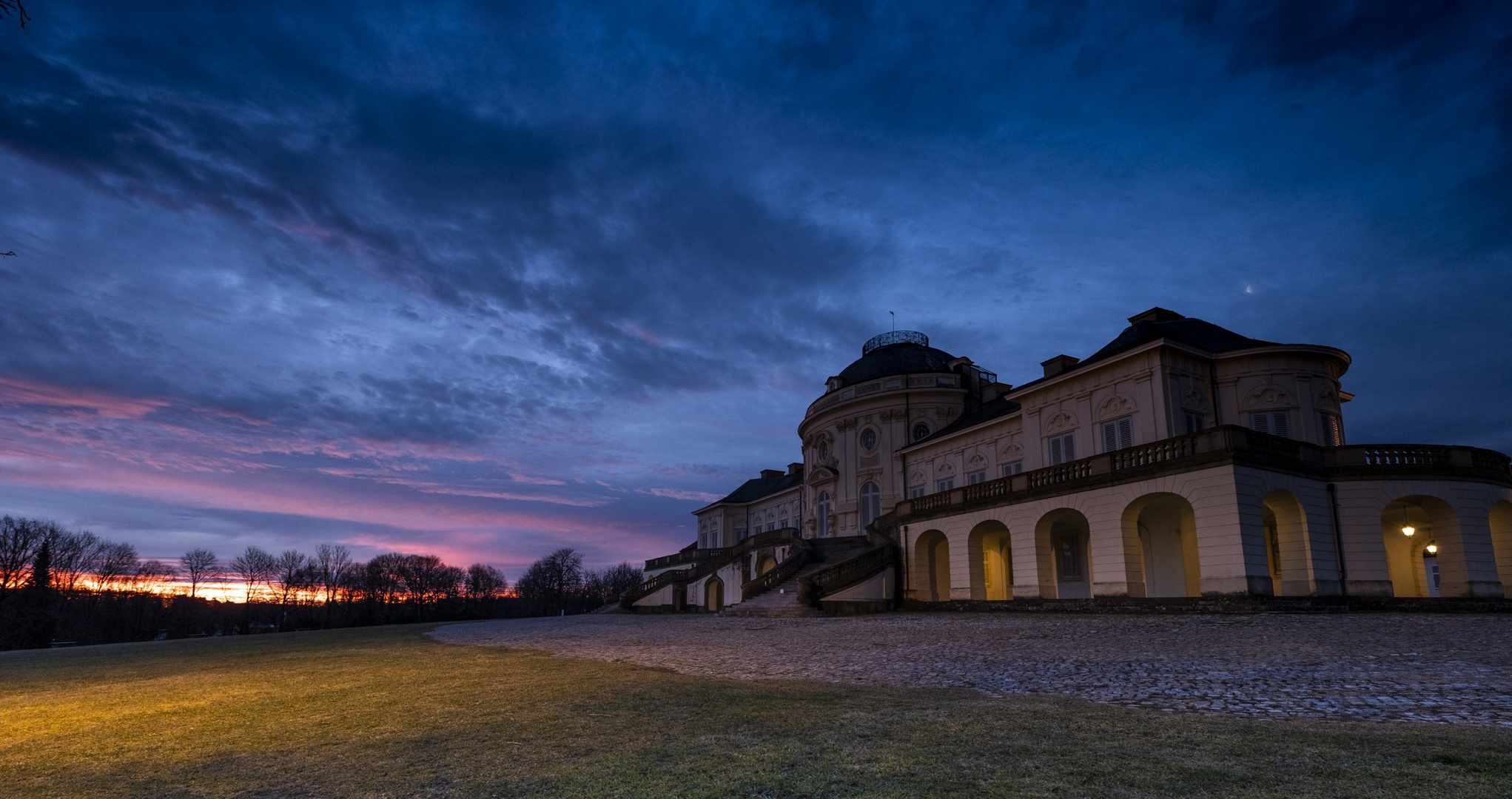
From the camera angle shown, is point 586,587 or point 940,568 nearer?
point 940,568

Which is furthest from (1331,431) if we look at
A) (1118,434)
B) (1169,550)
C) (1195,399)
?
(1169,550)

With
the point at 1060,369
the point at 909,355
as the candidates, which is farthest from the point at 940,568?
the point at 909,355

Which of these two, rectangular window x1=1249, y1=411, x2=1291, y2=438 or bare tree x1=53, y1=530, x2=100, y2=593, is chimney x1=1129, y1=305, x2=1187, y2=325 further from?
bare tree x1=53, y1=530, x2=100, y2=593

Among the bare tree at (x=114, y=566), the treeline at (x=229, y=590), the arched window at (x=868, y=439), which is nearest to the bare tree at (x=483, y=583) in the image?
the treeline at (x=229, y=590)

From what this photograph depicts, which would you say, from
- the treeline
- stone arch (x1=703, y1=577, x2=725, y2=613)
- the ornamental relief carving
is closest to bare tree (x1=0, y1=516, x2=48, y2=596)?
the treeline

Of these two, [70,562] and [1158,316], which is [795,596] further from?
[70,562]

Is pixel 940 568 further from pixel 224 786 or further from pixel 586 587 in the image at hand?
pixel 586 587

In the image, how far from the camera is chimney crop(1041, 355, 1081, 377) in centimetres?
3238

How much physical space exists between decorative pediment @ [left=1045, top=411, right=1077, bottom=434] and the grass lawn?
24749 mm

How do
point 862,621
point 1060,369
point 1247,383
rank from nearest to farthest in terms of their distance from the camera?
point 862,621
point 1247,383
point 1060,369

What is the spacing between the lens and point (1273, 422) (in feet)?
88.6

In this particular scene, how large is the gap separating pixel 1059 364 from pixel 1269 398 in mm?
7849

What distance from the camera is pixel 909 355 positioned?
4772cm

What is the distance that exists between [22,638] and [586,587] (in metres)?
78.2
